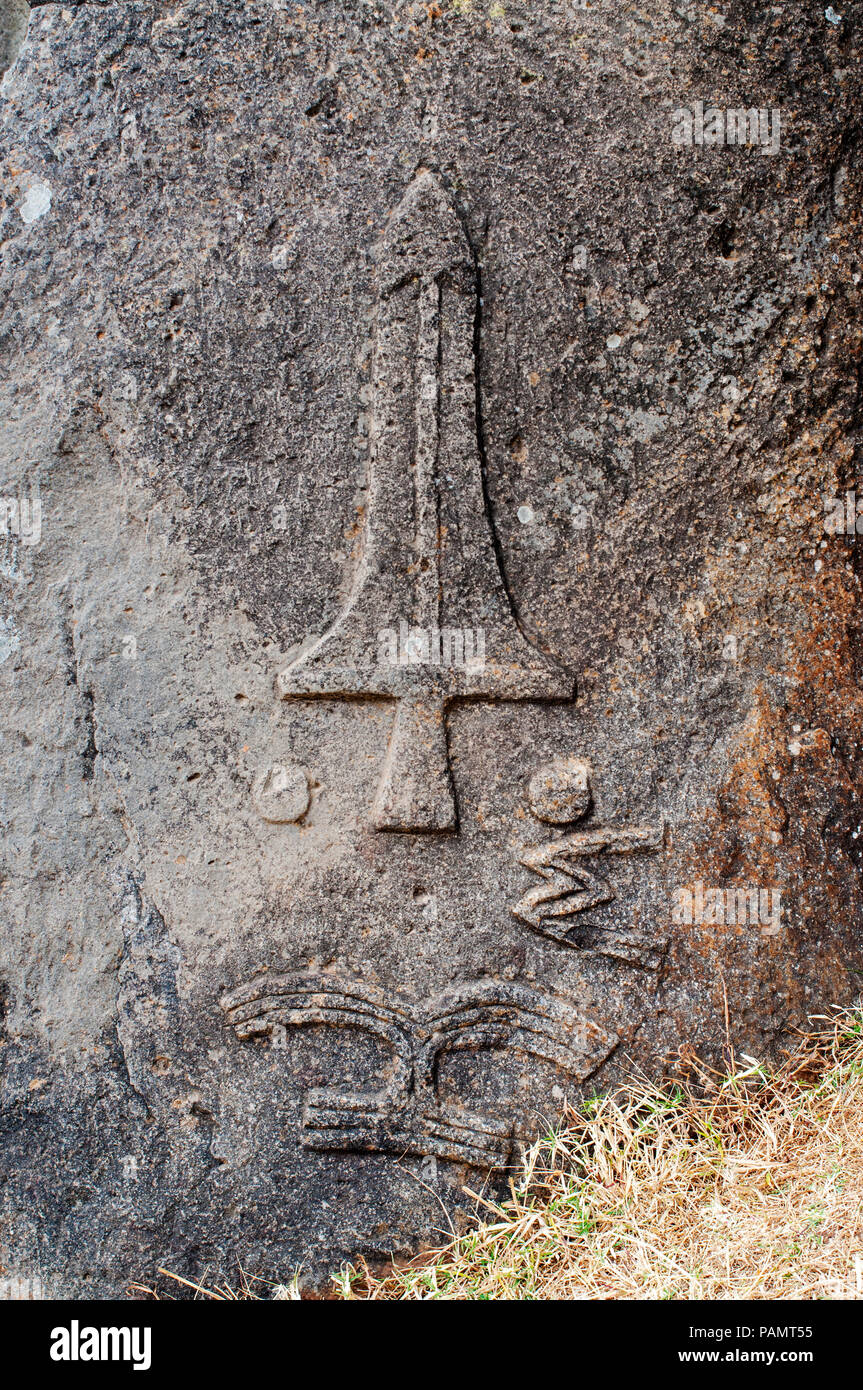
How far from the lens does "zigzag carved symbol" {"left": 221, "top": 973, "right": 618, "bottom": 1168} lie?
2092 mm

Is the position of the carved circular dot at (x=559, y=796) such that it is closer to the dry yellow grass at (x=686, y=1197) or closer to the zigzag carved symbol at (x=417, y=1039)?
the zigzag carved symbol at (x=417, y=1039)

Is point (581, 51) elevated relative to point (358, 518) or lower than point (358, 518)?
elevated

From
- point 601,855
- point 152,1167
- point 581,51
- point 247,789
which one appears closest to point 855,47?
point 581,51

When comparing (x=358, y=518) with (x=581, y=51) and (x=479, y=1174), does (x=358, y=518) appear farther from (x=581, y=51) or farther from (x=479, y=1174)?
(x=479, y=1174)

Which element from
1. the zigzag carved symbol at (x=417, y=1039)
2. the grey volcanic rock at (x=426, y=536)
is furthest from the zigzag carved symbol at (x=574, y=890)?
the zigzag carved symbol at (x=417, y=1039)

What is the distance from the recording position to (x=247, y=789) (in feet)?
7.13

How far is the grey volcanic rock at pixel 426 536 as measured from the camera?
215 cm

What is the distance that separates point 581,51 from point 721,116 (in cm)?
31

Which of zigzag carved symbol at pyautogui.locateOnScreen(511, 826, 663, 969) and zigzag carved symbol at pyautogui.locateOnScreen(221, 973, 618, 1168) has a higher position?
zigzag carved symbol at pyautogui.locateOnScreen(511, 826, 663, 969)

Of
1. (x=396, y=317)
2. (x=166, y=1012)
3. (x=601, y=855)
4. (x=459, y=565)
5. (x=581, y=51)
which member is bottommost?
(x=166, y=1012)

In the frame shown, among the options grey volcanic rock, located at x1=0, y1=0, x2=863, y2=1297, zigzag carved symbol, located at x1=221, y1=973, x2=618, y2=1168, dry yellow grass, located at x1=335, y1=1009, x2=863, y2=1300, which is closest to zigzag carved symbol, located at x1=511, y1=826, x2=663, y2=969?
grey volcanic rock, located at x1=0, y1=0, x2=863, y2=1297

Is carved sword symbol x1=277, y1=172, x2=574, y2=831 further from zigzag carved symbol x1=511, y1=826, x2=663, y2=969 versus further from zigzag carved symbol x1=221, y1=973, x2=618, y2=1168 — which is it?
zigzag carved symbol x1=221, y1=973, x2=618, y2=1168

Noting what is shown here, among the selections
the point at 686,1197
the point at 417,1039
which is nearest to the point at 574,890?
the point at 417,1039

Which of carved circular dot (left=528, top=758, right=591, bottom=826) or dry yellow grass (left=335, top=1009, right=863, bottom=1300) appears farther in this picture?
carved circular dot (left=528, top=758, right=591, bottom=826)
